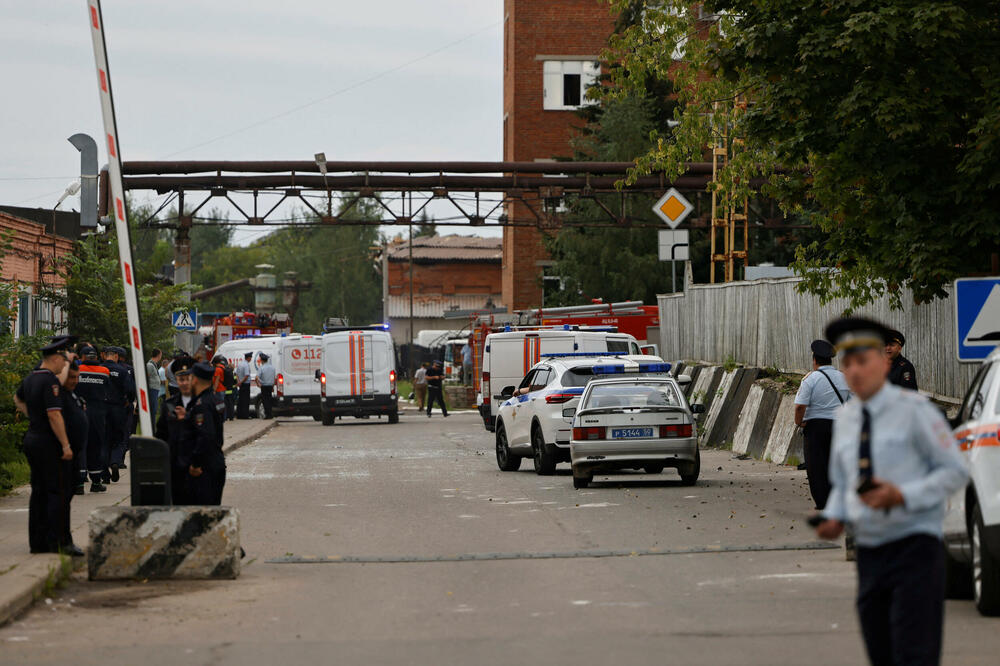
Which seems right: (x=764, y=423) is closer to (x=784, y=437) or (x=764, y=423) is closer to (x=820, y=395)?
(x=784, y=437)

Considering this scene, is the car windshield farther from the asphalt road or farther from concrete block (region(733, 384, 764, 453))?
concrete block (region(733, 384, 764, 453))

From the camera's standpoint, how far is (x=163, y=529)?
462 inches

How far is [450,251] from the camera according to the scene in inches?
4670

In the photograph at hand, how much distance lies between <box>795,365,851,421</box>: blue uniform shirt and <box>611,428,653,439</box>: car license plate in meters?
4.76

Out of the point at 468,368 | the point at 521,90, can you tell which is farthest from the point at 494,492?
the point at 521,90

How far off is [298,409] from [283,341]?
2061 millimetres

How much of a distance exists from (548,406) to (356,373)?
21.5m

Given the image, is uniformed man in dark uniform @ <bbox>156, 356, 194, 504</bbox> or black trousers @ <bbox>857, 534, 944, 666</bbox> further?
uniformed man in dark uniform @ <bbox>156, 356, 194, 504</bbox>

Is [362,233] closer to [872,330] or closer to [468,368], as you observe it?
[468,368]

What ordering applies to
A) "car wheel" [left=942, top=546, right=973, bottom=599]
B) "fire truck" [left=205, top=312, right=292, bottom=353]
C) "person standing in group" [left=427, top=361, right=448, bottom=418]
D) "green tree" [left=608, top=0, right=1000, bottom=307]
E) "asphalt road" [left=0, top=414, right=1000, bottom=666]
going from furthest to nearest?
1. "fire truck" [left=205, top=312, right=292, bottom=353]
2. "person standing in group" [left=427, top=361, right=448, bottom=418]
3. "green tree" [left=608, top=0, right=1000, bottom=307]
4. "car wheel" [left=942, top=546, right=973, bottom=599]
5. "asphalt road" [left=0, top=414, right=1000, bottom=666]

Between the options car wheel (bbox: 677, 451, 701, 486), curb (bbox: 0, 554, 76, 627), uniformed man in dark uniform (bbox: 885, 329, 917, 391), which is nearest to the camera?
curb (bbox: 0, 554, 76, 627)

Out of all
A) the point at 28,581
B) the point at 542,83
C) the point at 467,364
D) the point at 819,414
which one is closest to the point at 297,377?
the point at 467,364

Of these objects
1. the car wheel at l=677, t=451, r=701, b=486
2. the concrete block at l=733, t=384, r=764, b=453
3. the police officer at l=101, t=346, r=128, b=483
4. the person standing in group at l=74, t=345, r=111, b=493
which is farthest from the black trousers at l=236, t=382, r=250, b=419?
the car wheel at l=677, t=451, r=701, b=486

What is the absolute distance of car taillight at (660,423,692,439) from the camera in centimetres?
1994
